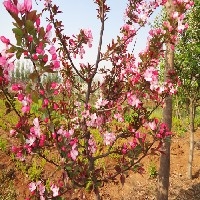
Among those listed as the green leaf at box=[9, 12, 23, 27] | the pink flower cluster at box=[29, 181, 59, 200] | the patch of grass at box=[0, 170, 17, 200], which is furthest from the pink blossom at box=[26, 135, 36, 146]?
the patch of grass at box=[0, 170, 17, 200]

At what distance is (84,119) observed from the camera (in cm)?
348

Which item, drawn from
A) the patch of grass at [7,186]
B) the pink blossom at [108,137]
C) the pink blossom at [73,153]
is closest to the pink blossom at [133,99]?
the pink blossom at [108,137]

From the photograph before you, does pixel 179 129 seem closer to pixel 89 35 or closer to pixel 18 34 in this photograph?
pixel 89 35

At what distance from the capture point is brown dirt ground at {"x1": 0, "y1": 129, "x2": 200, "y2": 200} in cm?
617

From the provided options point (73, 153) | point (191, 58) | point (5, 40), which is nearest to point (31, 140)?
point (73, 153)

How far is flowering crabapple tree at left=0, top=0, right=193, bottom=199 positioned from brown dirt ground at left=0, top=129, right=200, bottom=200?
7.67 feet

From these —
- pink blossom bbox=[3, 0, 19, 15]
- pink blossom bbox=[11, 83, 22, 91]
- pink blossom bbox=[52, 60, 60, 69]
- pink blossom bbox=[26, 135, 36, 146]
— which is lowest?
pink blossom bbox=[26, 135, 36, 146]

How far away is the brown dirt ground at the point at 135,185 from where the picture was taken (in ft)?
20.2

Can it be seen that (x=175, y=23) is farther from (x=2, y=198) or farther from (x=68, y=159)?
(x=2, y=198)

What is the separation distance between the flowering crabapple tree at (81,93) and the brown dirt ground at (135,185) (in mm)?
2337

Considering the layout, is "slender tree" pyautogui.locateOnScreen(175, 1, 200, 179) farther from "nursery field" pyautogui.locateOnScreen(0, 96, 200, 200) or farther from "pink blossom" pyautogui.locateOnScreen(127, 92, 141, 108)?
"pink blossom" pyautogui.locateOnScreen(127, 92, 141, 108)

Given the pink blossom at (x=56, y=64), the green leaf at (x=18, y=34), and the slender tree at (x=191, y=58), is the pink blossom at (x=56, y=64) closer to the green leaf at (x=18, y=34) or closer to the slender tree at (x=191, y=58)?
the green leaf at (x=18, y=34)

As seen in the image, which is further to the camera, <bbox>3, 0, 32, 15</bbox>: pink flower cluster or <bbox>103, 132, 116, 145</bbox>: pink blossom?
<bbox>103, 132, 116, 145</bbox>: pink blossom

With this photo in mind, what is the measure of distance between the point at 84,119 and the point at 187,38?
17.2 ft
